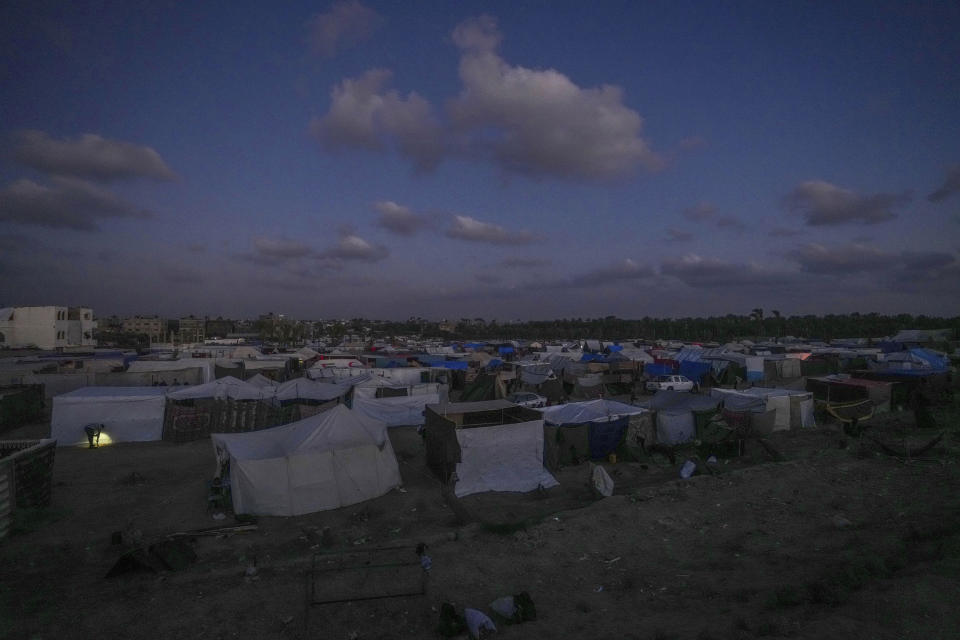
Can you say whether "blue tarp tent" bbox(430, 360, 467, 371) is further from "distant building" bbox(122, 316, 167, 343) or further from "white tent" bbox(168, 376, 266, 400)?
"distant building" bbox(122, 316, 167, 343)

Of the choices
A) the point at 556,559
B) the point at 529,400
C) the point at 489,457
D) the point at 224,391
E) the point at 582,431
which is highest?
the point at 224,391

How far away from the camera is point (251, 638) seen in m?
7.01

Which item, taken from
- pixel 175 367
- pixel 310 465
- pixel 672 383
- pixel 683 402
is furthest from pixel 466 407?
pixel 175 367

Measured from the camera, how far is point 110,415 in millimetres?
20094

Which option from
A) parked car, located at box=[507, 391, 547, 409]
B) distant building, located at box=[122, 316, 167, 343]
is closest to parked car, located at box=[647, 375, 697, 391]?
parked car, located at box=[507, 391, 547, 409]

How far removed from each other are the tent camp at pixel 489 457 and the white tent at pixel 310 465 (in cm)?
155

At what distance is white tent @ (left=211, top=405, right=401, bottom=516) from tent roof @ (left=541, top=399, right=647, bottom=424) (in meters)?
5.53

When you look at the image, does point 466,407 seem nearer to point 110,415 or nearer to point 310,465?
point 310,465

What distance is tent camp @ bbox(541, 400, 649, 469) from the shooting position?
53.2ft

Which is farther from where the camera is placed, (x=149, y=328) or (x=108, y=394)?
(x=149, y=328)

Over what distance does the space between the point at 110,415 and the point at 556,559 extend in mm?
18791

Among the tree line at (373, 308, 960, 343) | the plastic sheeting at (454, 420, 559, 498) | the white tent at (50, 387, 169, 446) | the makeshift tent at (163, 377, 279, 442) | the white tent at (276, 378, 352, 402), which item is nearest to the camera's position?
the plastic sheeting at (454, 420, 559, 498)

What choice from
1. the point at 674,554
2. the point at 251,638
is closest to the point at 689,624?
the point at 674,554

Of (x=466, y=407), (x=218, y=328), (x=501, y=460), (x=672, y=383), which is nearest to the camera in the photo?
(x=501, y=460)
